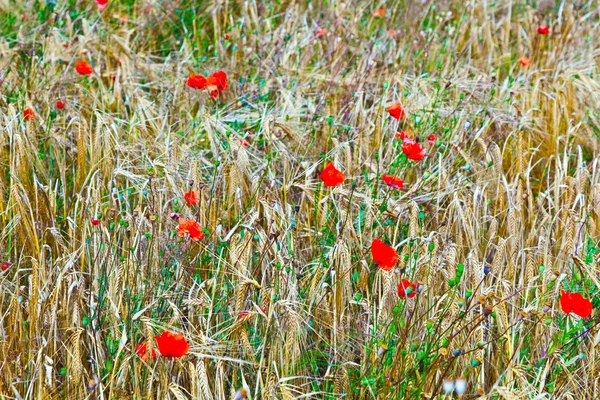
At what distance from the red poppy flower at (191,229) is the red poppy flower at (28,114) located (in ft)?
2.80

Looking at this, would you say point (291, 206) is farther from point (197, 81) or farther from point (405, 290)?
point (405, 290)

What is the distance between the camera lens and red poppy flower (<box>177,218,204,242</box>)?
2.30 m

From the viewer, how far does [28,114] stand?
2.90 metres

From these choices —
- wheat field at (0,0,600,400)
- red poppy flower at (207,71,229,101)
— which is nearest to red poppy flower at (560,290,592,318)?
wheat field at (0,0,600,400)

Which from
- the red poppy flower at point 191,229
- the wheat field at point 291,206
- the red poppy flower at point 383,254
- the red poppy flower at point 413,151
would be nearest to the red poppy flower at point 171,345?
the wheat field at point 291,206

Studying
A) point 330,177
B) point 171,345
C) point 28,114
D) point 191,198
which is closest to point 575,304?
point 330,177

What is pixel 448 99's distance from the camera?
365 cm

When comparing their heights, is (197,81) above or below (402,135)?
above

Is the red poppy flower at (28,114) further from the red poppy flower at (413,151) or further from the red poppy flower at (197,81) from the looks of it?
the red poppy flower at (413,151)

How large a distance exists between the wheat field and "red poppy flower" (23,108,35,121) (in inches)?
1.1

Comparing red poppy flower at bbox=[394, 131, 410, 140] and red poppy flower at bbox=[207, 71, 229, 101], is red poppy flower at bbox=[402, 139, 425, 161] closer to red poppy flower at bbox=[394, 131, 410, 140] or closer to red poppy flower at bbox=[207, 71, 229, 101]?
red poppy flower at bbox=[394, 131, 410, 140]

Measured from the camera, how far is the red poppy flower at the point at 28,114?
285 centimetres

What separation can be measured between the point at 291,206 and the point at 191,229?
55 cm

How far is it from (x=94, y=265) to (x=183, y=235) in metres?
0.28
